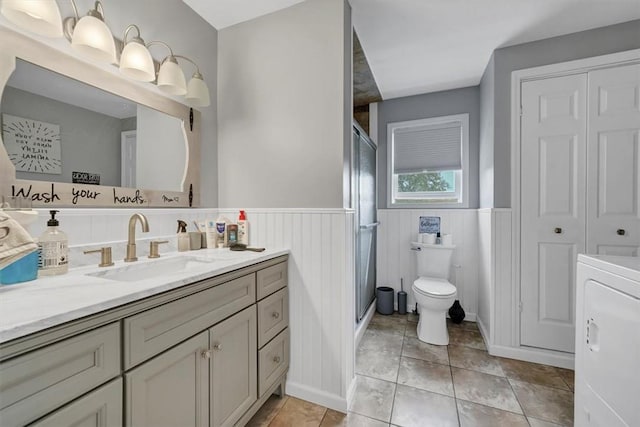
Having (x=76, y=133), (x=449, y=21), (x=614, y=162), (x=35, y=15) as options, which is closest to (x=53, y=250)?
(x=76, y=133)

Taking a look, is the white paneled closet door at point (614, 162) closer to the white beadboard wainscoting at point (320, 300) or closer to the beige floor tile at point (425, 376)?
the beige floor tile at point (425, 376)

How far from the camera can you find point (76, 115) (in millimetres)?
1183

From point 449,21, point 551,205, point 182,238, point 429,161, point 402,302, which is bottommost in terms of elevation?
point 402,302

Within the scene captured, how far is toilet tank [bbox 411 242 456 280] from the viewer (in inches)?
102

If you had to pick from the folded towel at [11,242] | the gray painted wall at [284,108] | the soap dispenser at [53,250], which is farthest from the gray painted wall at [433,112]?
the folded towel at [11,242]

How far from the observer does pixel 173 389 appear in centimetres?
93

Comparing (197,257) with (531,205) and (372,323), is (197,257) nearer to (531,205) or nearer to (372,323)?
(372,323)

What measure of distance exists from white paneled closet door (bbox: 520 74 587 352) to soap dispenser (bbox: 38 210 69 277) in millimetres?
2714

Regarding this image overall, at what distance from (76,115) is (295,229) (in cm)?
115

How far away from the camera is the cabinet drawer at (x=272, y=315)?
1372 mm

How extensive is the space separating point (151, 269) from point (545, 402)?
89.9 inches

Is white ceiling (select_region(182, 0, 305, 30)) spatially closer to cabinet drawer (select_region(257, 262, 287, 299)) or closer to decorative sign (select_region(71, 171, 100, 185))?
decorative sign (select_region(71, 171, 100, 185))

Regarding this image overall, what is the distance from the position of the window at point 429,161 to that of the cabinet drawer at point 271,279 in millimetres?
1856

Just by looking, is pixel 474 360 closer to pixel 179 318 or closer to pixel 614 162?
pixel 614 162
